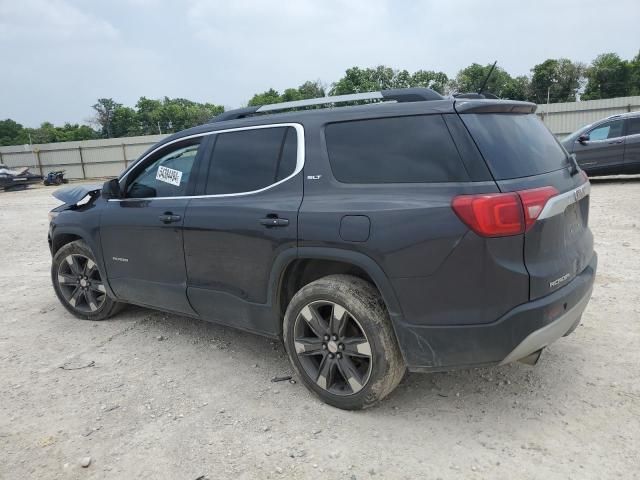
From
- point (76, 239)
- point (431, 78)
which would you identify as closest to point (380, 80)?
point (431, 78)

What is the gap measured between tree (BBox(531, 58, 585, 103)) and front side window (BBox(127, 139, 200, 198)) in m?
58.6

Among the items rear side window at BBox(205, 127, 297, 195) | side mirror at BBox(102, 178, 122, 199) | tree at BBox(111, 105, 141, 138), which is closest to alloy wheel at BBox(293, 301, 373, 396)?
rear side window at BBox(205, 127, 297, 195)

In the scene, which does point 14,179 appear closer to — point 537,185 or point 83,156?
point 83,156

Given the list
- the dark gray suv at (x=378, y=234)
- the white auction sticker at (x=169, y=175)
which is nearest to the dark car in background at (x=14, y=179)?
the white auction sticker at (x=169, y=175)

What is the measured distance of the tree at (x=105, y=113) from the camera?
7194cm

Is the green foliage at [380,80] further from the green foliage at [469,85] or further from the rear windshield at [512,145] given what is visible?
the rear windshield at [512,145]

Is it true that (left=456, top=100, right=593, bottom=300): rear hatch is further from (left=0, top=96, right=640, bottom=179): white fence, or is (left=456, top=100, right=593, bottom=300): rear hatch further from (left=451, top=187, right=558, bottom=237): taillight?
(left=0, top=96, right=640, bottom=179): white fence

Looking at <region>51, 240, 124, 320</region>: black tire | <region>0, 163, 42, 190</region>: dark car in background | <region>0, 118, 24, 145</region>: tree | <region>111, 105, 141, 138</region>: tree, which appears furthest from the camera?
<region>111, 105, 141, 138</region>: tree

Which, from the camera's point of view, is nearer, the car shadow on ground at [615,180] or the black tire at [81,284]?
the black tire at [81,284]

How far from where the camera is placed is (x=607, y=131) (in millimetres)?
11727

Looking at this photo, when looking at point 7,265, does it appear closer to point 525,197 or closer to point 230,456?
point 230,456

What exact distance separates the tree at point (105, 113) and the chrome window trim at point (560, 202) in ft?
248

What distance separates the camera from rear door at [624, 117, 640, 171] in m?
11.4

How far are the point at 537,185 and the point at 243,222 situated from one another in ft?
5.80
